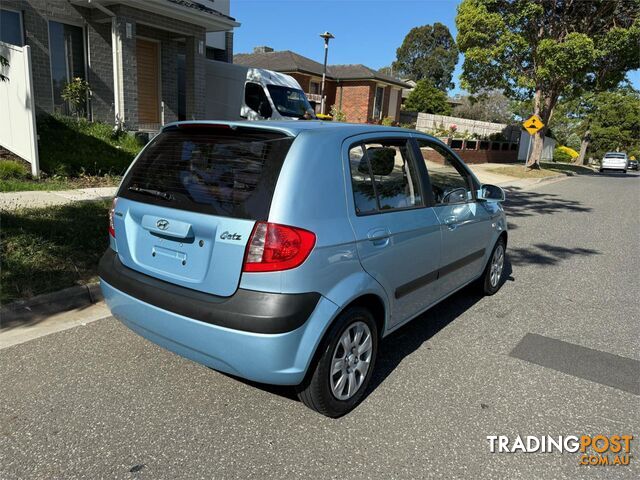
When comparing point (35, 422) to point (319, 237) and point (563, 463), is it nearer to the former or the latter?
point (319, 237)

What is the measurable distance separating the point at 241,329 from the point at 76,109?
1234cm

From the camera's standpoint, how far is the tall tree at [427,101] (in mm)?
40875

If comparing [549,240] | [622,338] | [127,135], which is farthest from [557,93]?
[622,338]

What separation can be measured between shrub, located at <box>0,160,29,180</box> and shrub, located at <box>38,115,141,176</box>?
428 mm

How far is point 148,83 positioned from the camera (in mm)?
15242

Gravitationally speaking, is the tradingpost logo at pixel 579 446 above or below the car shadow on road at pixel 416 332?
above

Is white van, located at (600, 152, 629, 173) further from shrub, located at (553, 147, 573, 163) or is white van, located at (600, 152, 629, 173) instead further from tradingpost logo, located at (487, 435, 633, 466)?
tradingpost logo, located at (487, 435, 633, 466)

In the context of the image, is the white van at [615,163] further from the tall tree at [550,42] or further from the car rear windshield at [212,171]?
the car rear windshield at [212,171]

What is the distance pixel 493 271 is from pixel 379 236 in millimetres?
2717

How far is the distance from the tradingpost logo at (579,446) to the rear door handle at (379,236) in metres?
1.30

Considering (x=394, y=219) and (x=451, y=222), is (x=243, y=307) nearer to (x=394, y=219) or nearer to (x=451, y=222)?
(x=394, y=219)

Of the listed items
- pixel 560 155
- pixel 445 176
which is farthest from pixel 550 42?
pixel 560 155

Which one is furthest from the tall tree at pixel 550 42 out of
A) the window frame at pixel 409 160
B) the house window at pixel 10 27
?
the window frame at pixel 409 160

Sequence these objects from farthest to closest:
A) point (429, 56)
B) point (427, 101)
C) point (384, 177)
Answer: point (429, 56)
point (427, 101)
point (384, 177)
